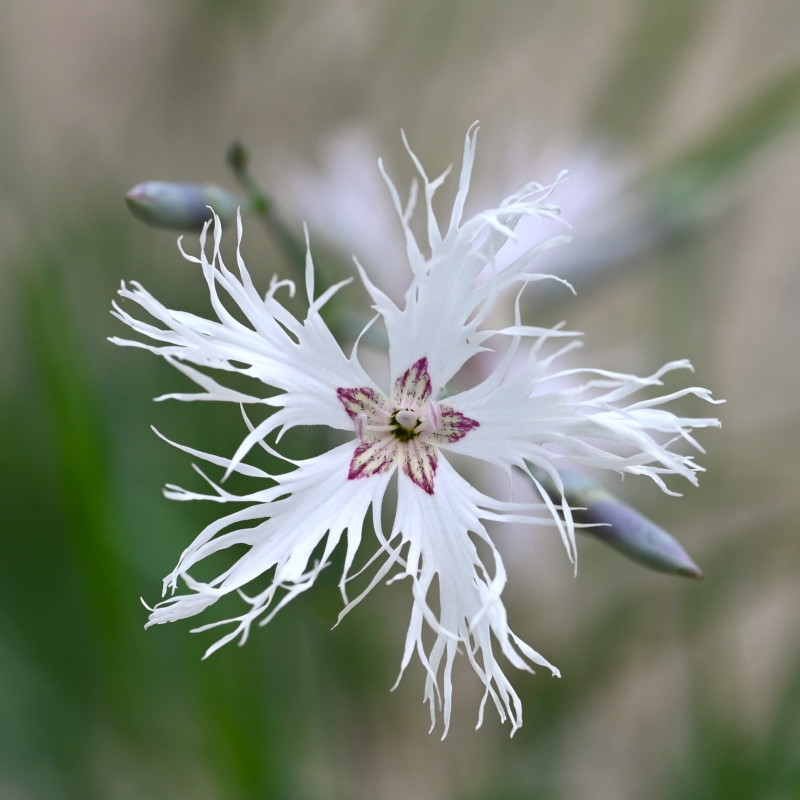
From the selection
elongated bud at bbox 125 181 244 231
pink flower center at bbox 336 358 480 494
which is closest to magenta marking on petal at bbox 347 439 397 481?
pink flower center at bbox 336 358 480 494

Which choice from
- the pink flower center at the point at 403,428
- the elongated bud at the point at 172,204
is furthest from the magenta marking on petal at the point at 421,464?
the elongated bud at the point at 172,204

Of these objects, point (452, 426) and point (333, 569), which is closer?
point (452, 426)

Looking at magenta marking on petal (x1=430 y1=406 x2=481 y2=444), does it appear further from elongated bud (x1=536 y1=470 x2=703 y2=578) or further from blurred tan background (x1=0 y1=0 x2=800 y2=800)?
blurred tan background (x1=0 y1=0 x2=800 y2=800)

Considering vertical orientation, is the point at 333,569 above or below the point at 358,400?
below

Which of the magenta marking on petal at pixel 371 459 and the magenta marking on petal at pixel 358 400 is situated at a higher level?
the magenta marking on petal at pixel 358 400

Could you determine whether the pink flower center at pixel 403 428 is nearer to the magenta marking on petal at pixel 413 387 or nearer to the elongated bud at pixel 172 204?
the magenta marking on petal at pixel 413 387

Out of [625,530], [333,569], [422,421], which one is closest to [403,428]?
[422,421]

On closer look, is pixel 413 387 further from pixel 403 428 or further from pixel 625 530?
pixel 625 530
